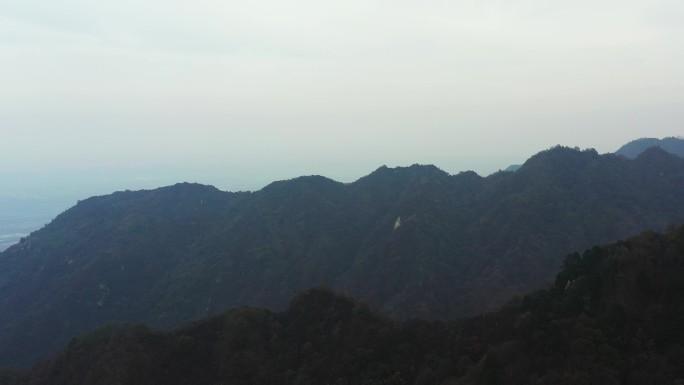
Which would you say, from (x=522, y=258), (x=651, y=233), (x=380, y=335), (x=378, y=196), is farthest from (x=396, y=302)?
(x=378, y=196)

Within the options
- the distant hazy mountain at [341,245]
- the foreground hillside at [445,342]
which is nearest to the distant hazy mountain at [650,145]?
the distant hazy mountain at [341,245]

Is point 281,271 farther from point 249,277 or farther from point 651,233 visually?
point 651,233

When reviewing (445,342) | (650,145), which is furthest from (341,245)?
(650,145)

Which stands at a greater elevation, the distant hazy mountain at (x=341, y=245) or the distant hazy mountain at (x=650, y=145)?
the distant hazy mountain at (x=650, y=145)

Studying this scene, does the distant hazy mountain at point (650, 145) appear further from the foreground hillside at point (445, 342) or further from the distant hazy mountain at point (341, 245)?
the foreground hillside at point (445, 342)

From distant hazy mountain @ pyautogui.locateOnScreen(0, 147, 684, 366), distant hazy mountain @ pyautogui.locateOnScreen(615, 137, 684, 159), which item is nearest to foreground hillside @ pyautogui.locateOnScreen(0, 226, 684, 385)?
distant hazy mountain @ pyautogui.locateOnScreen(0, 147, 684, 366)

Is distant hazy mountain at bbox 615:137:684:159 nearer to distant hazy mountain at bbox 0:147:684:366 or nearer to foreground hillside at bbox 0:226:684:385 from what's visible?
distant hazy mountain at bbox 0:147:684:366
